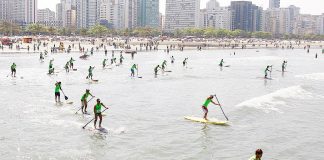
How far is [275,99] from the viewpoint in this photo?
35125 millimetres

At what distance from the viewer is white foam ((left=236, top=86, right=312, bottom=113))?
31188 mm

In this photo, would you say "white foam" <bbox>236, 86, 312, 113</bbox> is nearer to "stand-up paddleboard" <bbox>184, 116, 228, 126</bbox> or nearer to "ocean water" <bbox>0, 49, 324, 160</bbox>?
"ocean water" <bbox>0, 49, 324, 160</bbox>

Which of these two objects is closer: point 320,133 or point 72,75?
point 320,133

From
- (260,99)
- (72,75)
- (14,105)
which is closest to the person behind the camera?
(14,105)

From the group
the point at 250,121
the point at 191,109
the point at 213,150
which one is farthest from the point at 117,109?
the point at 213,150

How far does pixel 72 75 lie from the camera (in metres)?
49.6

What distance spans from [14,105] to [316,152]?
18.9 meters

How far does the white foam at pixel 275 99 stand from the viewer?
31188 millimetres

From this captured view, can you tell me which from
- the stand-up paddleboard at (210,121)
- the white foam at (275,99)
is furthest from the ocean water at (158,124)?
the stand-up paddleboard at (210,121)

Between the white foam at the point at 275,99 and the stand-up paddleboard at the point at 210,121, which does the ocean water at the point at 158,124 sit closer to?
the white foam at the point at 275,99

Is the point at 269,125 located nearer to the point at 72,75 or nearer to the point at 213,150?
the point at 213,150

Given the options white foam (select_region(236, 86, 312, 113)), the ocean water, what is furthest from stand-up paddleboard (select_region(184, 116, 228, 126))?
white foam (select_region(236, 86, 312, 113))

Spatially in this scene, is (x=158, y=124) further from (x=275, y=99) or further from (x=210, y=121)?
(x=275, y=99)

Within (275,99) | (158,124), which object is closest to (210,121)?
(158,124)
